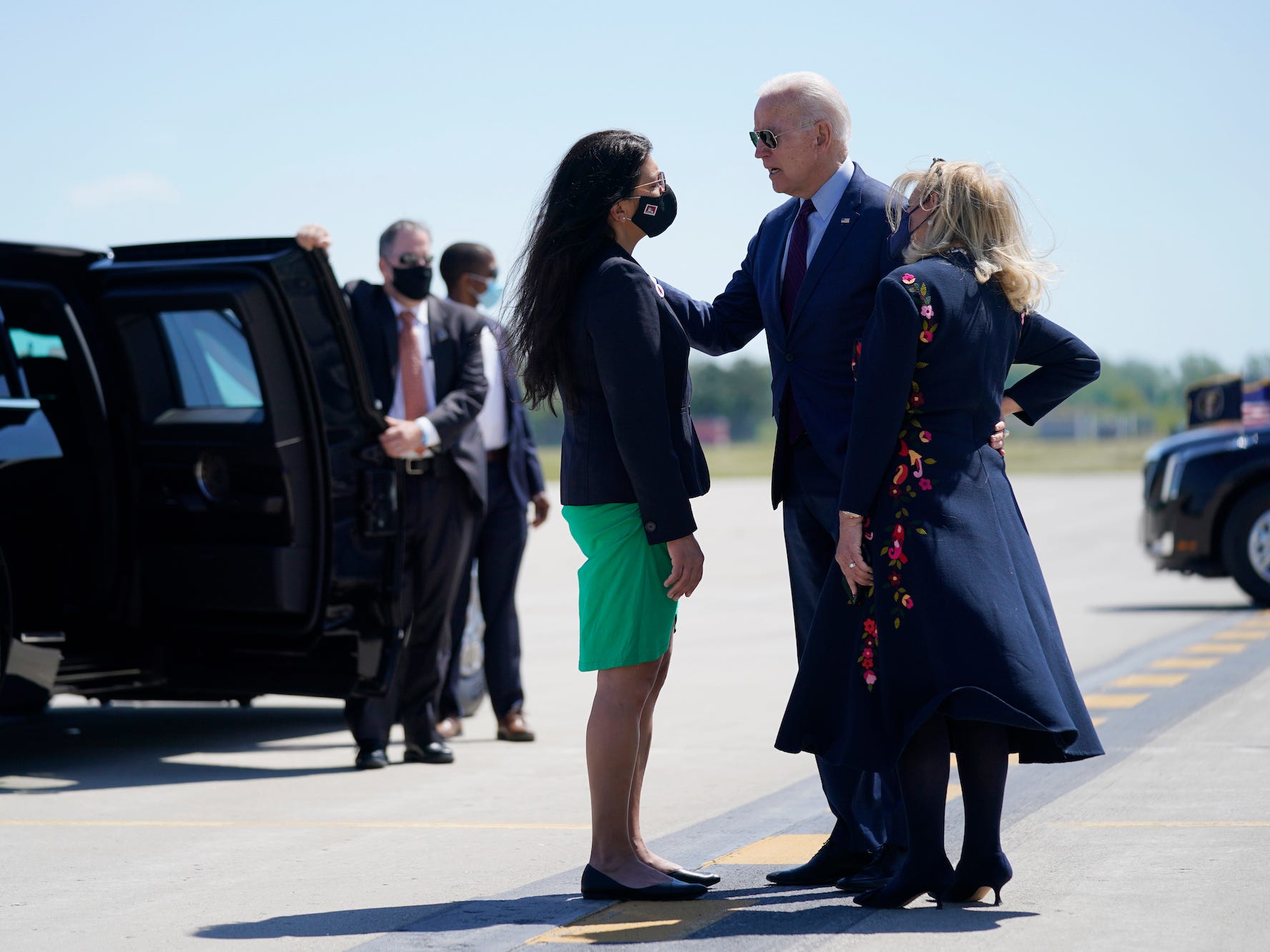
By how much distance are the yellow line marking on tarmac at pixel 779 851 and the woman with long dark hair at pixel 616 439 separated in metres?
0.37

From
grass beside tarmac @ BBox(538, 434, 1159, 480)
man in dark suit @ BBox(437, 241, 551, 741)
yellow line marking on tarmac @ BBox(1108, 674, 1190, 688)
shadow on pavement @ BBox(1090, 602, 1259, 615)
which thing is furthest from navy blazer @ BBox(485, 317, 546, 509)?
grass beside tarmac @ BBox(538, 434, 1159, 480)

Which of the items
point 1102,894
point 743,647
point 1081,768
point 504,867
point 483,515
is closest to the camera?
point 1102,894

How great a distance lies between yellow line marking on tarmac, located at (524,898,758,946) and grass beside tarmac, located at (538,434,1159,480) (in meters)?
36.9

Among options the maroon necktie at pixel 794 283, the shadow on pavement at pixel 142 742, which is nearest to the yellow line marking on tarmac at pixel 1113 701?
the shadow on pavement at pixel 142 742

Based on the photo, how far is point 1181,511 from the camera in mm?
13727

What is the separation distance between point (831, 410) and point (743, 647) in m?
7.04

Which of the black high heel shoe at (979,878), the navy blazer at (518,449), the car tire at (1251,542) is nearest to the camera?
the black high heel shoe at (979,878)

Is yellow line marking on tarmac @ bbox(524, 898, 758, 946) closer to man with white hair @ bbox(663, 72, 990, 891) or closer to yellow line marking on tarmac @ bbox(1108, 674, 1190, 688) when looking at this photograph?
man with white hair @ bbox(663, 72, 990, 891)

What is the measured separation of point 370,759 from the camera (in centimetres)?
701

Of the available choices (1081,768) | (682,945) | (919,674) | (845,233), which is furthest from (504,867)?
(1081,768)

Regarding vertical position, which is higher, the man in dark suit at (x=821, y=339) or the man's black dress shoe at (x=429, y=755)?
the man in dark suit at (x=821, y=339)

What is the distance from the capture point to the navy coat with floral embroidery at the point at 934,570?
4.11m

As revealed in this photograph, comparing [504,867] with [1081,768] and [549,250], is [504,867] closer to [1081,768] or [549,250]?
[549,250]

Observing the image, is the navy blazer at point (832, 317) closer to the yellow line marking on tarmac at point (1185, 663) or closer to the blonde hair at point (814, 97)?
the blonde hair at point (814, 97)
